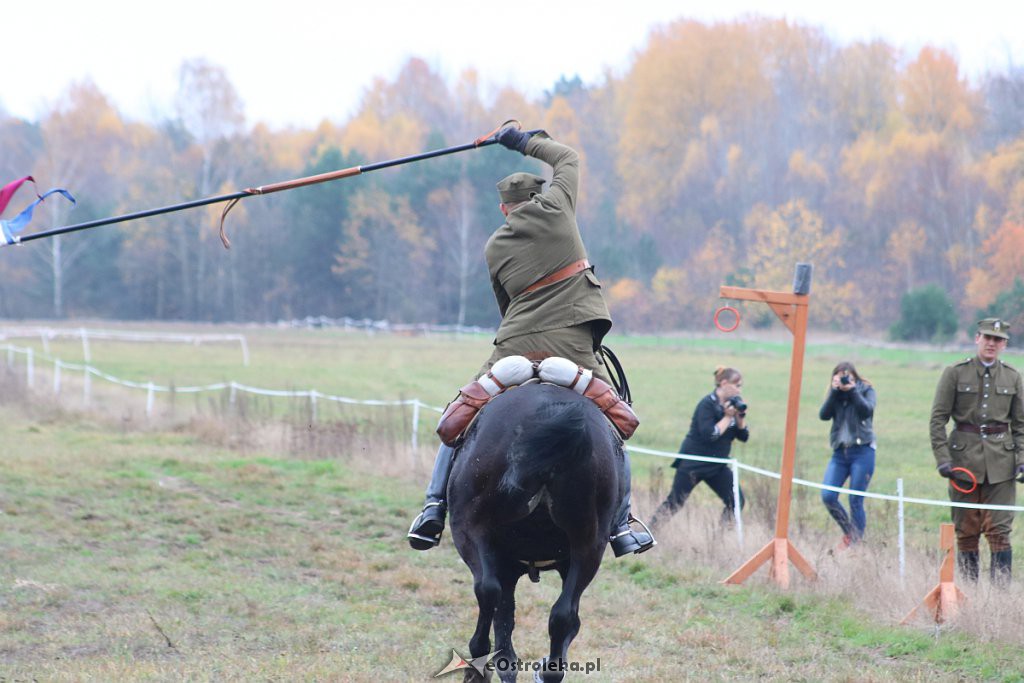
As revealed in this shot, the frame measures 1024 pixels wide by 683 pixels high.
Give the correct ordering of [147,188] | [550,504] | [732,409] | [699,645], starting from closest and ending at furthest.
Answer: [550,504] → [699,645] → [732,409] → [147,188]

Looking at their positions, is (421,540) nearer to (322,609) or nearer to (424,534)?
(424,534)

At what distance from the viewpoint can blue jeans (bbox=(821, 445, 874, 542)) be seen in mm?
10156

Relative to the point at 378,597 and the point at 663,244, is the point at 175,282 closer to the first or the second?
the point at 663,244

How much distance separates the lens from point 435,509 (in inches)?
A: 230

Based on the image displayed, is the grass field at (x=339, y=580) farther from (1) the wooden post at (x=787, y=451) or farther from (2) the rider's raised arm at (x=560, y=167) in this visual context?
(2) the rider's raised arm at (x=560, y=167)

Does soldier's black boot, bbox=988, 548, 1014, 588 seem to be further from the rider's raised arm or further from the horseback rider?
the rider's raised arm

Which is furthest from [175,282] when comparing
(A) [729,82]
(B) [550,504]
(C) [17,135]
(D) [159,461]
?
(B) [550,504]

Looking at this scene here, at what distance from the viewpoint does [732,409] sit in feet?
35.1

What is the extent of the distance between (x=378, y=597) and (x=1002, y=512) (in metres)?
4.83

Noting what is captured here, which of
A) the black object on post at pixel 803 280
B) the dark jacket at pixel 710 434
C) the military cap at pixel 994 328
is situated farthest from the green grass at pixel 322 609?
the black object on post at pixel 803 280

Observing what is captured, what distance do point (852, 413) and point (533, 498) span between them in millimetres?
6175

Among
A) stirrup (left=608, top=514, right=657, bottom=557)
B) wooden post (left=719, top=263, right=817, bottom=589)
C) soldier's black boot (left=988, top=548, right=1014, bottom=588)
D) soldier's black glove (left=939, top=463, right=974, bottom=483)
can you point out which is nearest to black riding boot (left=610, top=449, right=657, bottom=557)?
stirrup (left=608, top=514, right=657, bottom=557)

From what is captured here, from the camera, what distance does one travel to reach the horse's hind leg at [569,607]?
5105mm

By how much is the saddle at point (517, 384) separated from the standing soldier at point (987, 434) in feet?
13.2
